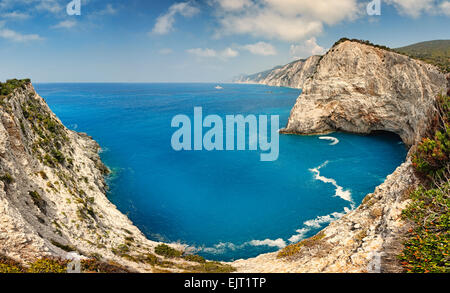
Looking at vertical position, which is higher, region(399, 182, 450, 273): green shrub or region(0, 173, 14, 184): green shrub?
region(0, 173, 14, 184): green shrub

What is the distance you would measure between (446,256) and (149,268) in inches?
620

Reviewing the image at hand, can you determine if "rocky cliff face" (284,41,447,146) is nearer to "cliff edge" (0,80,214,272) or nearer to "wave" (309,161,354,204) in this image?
"wave" (309,161,354,204)

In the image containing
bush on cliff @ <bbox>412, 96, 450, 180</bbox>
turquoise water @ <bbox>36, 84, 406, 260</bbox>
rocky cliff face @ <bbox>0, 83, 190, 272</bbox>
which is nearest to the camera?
rocky cliff face @ <bbox>0, 83, 190, 272</bbox>

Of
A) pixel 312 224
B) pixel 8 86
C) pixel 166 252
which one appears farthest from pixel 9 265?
pixel 312 224

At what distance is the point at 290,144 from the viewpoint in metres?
58.1

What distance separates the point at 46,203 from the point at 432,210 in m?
24.7

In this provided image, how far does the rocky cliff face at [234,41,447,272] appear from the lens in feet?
41.4

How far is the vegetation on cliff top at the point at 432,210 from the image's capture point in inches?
348

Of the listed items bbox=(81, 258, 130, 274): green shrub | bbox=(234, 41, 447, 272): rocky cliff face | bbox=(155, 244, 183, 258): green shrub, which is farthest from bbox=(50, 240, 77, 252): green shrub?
bbox=(234, 41, 447, 272): rocky cliff face

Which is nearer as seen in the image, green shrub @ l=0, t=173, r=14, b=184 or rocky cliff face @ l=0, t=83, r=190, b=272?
rocky cliff face @ l=0, t=83, r=190, b=272

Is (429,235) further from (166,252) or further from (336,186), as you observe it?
(336,186)

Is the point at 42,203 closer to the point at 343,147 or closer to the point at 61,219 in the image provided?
the point at 61,219

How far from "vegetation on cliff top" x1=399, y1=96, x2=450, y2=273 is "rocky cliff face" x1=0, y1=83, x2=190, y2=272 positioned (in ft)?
49.4

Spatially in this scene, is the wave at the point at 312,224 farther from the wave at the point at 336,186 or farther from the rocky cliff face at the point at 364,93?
the rocky cliff face at the point at 364,93
